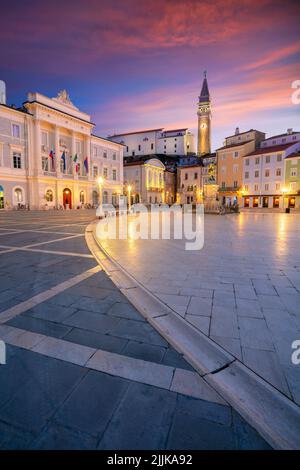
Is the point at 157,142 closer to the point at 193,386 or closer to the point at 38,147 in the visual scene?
the point at 38,147

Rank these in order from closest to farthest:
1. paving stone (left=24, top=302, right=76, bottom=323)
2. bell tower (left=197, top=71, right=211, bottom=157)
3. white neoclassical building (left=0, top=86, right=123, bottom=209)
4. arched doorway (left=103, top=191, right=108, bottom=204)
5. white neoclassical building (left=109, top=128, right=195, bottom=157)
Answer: paving stone (left=24, top=302, right=76, bottom=323) < white neoclassical building (left=0, top=86, right=123, bottom=209) < arched doorway (left=103, top=191, right=108, bottom=204) < white neoclassical building (left=109, top=128, right=195, bottom=157) < bell tower (left=197, top=71, right=211, bottom=157)

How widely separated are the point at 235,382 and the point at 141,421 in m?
0.89

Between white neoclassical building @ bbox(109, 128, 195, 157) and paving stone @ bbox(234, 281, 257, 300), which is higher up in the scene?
white neoclassical building @ bbox(109, 128, 195, 157)

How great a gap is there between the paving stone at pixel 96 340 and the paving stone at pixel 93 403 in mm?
420

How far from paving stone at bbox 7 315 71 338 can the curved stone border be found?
1090 millimetres

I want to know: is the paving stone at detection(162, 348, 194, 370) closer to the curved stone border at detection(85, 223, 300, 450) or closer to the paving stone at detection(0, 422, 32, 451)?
the curved stone border at detection(85, 223, 300, 450)

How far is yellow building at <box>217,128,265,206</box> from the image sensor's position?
4594 centimetres

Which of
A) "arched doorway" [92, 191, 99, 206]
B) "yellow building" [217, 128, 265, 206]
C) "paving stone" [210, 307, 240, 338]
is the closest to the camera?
"paving stone" [210, 307, 240, 338]

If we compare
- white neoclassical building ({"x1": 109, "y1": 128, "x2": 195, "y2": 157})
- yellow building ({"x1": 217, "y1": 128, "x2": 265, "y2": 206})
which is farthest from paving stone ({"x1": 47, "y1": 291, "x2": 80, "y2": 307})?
white neoclassical building ({"x1": 109, "y1": 128, "x2": 195, "y2": 157})

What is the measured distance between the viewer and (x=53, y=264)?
20.1 ft

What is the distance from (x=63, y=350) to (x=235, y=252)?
6076 millimetres

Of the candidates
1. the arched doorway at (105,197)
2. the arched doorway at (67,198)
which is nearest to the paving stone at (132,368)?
the arched doorway at (67,198)

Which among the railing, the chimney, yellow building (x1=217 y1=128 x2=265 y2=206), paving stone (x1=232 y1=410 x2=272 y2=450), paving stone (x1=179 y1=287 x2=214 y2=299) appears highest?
the chimney

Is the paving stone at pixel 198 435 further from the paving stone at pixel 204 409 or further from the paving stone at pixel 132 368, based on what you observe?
the paving stone at pixel 132 368
